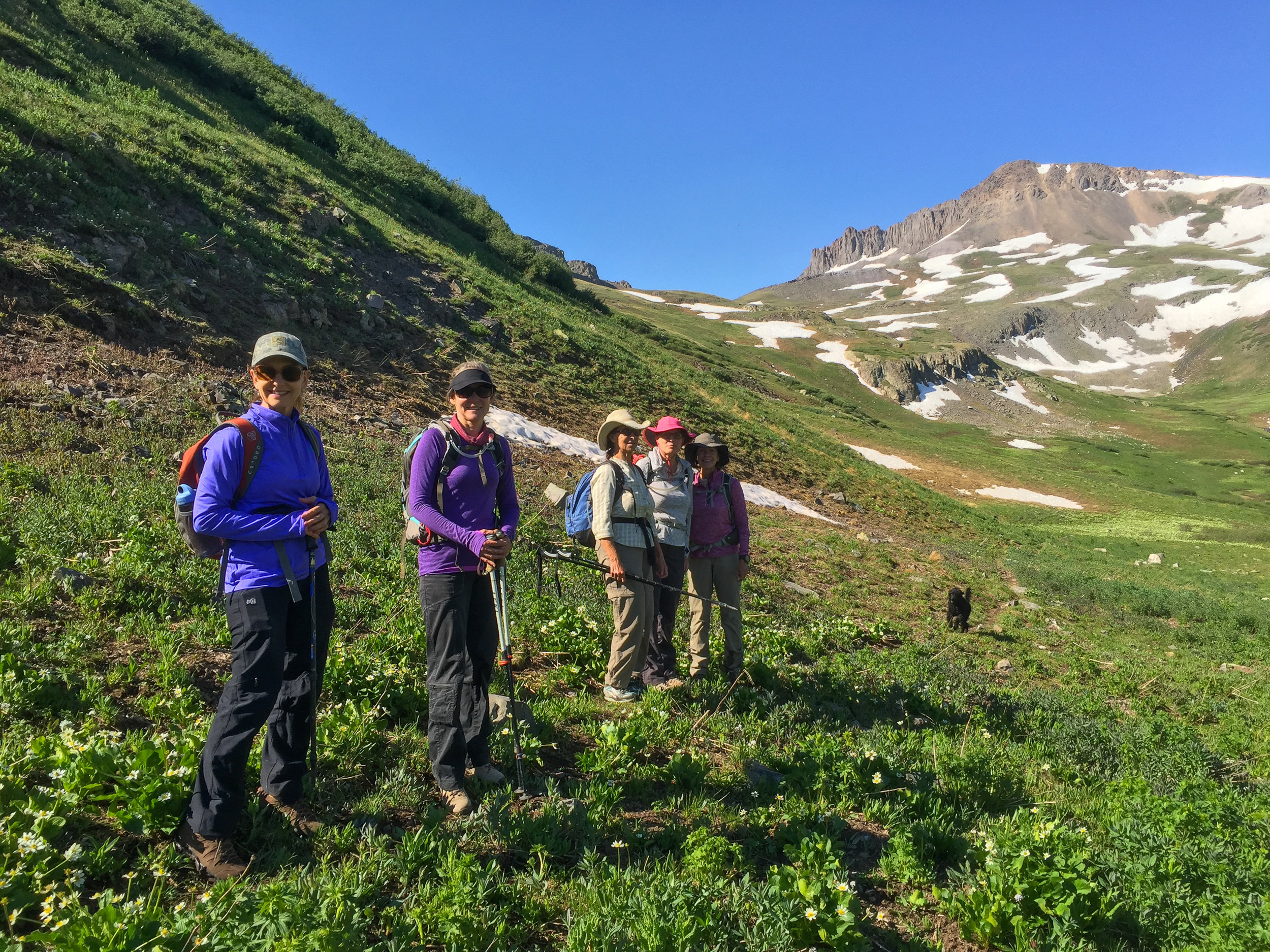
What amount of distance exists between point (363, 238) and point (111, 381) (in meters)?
12.3

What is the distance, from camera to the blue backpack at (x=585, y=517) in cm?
556

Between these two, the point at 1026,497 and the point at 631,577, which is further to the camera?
the point at 1026,497

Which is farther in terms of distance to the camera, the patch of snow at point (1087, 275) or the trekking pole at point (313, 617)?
the patch of snow at point (1087, 275)

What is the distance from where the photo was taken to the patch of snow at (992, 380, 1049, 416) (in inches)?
2995

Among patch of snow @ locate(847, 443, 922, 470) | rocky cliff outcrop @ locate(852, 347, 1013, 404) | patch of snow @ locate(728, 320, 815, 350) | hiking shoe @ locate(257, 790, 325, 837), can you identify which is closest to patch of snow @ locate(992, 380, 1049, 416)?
rocky cliff outcrop @ locate(852, 347, 1013, 404)

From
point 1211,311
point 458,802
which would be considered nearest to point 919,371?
point 458,802

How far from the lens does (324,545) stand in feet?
12.2

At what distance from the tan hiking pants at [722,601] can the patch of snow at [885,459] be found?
35.5m

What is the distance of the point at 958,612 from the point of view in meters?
11.9

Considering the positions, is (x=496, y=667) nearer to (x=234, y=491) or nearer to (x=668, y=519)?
(x=668, y=519)

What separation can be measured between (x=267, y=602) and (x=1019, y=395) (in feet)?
299

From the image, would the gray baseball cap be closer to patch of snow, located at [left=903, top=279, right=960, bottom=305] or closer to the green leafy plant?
the green leafy plant

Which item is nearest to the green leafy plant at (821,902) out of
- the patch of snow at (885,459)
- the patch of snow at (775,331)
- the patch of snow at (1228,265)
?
the patch of snow at (885,459)

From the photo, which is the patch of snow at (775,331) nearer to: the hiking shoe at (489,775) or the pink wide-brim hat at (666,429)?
the pink wide-brim hat at (666,429)
